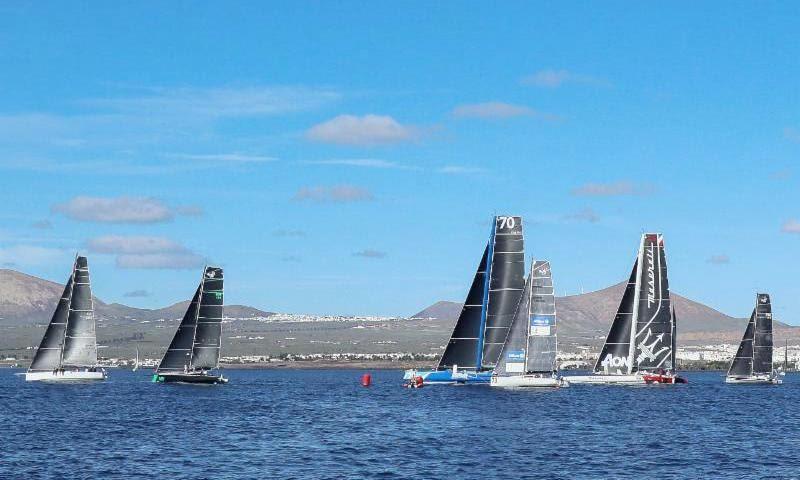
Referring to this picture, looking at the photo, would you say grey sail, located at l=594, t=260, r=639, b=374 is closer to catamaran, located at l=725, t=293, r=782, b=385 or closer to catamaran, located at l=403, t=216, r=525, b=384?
catamaran, located at l=403, t=216, r=525, b=384

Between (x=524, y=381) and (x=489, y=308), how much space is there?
13.8 metres

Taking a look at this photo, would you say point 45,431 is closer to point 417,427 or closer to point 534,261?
point 417,427

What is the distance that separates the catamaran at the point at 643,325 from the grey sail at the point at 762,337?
2354 centimetres

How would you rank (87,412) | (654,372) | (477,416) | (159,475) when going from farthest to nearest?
(654,372) < (87,412) < (477,416) < (159,475)

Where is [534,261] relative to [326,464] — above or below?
above

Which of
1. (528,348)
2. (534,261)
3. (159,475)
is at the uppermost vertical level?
(534,261)

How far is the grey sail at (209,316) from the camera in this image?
13662 centimetres

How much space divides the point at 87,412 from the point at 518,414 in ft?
117

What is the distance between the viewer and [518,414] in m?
94.6

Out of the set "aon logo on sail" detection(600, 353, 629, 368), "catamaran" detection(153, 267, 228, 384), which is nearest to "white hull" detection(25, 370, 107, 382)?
"catamaran" detection(153, 267, 228, 384)

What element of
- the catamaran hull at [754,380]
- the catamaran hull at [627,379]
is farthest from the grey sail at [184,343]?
the catamaran hull at [754,380]

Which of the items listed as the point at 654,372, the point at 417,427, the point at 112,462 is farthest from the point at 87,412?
the point at 654,372

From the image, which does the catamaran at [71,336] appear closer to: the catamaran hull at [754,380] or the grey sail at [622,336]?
the grey sail at [622,336]

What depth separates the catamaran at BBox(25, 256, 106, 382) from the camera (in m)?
144
